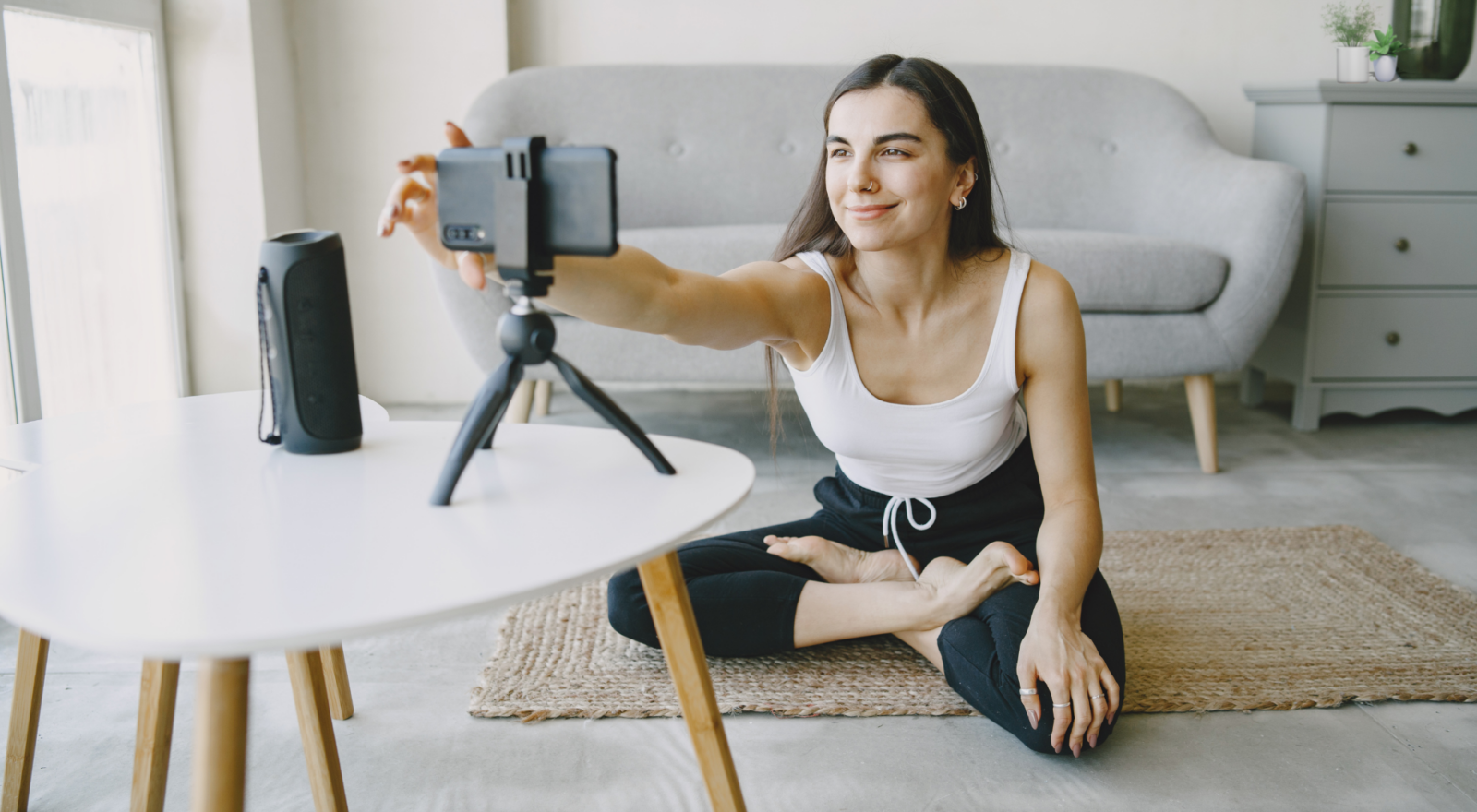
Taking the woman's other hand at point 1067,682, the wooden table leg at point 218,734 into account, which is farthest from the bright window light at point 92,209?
the woman's other hand at point 1067,682

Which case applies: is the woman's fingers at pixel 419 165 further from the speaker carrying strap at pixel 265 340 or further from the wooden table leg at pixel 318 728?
→ the wooden table leg at pixel 318 728

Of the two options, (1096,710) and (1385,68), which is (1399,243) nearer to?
(1385,68)

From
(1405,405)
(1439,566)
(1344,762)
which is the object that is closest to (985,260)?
(1344,762)

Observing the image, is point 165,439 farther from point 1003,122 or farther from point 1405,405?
point 1405,405

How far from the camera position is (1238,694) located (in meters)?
1.24

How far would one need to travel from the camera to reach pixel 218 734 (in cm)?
54

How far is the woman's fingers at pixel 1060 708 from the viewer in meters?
1.06

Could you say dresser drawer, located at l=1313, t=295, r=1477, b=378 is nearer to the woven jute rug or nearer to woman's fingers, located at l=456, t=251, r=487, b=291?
the woven jute rug

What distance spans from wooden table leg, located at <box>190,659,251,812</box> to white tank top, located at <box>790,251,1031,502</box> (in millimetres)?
753

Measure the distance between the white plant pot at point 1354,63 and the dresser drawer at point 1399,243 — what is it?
0.34 m

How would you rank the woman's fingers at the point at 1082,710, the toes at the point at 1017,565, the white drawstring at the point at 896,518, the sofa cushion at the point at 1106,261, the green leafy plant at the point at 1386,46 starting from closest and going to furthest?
1. the woman's fingers at the point at 1082,710
2. the toes at the point at 1017,565
3. the white drawstring at the point at 896,518
4. the sofa cushion at the point at 1106,261
5. the green leafy plant at the point at 1386,46

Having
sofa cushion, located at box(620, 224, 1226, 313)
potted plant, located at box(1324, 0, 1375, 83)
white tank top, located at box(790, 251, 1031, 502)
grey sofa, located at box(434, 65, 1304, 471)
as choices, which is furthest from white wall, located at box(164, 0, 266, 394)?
potted plant, located at box(1324, 0, 1375, 83)

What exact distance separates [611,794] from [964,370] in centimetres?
58

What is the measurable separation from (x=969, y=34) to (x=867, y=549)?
77.6 inches
